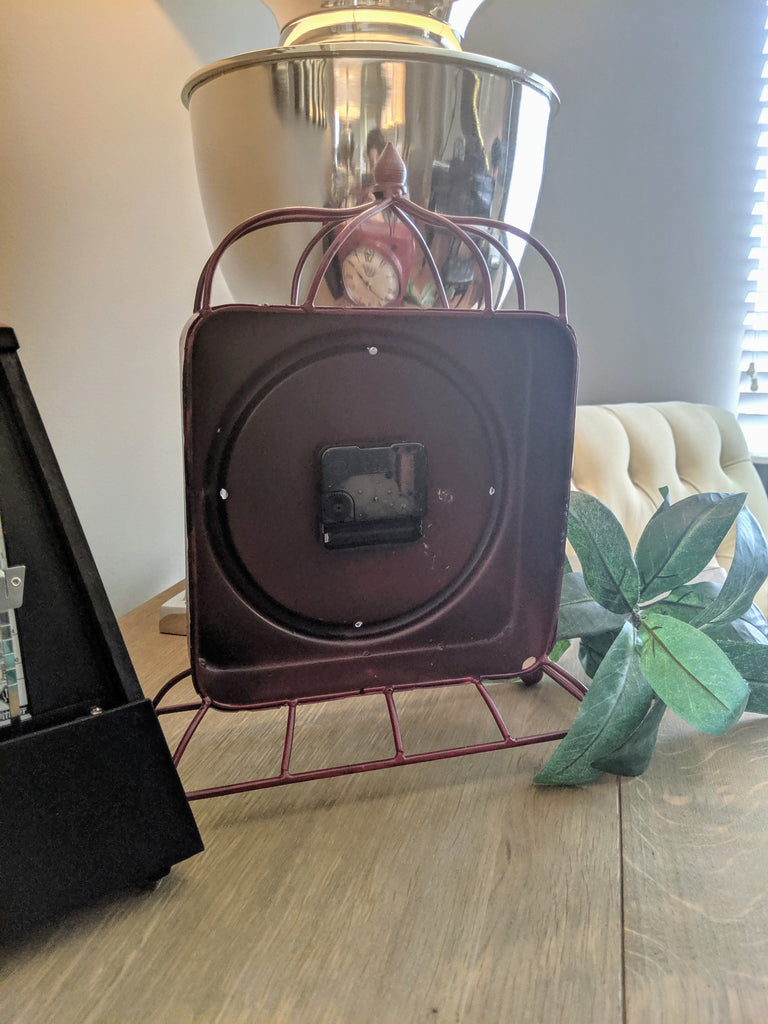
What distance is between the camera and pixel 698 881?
0.37 meters

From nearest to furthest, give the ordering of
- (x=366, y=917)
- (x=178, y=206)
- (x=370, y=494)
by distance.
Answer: (x=366, y=917)
(x=370, y=494)
(x=178, y=206)

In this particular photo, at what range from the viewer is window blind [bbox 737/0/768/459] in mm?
1498

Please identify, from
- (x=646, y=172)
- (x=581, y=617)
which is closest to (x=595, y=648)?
(x=581, y=617)

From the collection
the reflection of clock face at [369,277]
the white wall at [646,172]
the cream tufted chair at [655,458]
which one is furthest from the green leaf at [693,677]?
the white wall at [646,172]

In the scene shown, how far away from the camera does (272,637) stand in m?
0.46

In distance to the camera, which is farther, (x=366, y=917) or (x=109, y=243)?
(x=109, y=243)

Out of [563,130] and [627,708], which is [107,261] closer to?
[627,708]

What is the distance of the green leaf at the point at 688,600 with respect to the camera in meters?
0.50

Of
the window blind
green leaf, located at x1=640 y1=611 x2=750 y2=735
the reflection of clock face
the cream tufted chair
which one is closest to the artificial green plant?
green leaf, located at x1=640 y1=611 x2=750 y2=735

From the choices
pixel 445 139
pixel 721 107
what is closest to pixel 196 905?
pixel 445 139

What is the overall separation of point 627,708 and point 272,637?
213mm

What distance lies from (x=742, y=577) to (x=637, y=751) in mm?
128

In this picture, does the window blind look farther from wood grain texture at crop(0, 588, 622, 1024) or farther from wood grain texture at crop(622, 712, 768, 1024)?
wood grain texture at crop(0, 588, 622, 1024)

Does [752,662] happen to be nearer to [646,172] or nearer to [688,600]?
[688,600]
